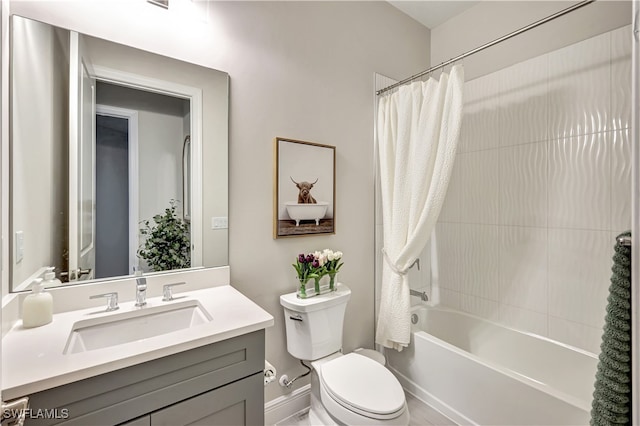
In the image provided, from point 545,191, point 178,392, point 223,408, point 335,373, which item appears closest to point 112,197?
point 178,392

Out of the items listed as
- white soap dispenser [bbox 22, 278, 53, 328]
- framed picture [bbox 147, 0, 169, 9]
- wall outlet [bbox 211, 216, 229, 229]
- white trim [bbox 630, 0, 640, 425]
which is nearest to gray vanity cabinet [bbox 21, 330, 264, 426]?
white soap dispenser [bbox 22, 278, 53, 328]

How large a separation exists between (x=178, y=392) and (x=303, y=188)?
122 centimetres

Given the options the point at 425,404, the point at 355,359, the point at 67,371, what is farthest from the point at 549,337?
the point at 67,371

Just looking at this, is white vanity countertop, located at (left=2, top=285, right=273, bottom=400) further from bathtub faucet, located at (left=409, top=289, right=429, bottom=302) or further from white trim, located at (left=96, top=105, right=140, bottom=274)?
bathtub faucet, located at (left=409, top=289, right=429, bottom=302)

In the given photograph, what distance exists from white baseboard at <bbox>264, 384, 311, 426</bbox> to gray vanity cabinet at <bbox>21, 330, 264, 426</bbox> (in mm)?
728

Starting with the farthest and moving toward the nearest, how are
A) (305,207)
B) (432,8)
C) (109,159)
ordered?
1. (432,8)
2. (305,207)
3. (109,159)

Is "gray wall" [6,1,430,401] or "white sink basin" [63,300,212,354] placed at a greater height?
"gray wall" [6,1,430,401]

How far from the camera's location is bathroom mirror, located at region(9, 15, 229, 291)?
109 cm

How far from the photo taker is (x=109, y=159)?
1.28 metres

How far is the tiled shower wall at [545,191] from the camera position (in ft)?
5.52

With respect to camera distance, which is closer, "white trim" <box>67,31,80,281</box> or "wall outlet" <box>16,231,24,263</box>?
"wall outlet" <box>16,231,24,263</box>

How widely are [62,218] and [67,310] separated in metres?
0.36

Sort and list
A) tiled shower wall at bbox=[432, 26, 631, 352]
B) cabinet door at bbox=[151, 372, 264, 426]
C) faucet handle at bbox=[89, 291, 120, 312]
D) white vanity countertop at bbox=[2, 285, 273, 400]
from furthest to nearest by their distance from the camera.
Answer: tiled shower wall at bbox=[432, 26, 631, 352]
faucet handle at bbox=[89, 291, 120, 312]
cabinet door at bbox=[151, 372, 264, 426]
white vanity countertop at bbox=[2, 285, 273, 400]

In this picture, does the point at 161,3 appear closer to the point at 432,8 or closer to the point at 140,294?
the point at 140,294
